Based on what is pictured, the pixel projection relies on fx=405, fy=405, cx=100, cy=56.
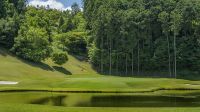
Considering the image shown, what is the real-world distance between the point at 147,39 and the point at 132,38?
6.73 m

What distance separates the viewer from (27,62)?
129m

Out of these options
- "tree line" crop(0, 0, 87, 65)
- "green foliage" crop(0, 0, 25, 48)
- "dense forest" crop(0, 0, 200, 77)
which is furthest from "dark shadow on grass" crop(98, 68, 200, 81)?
"green foliage" crop(0, 0, 25, 48)

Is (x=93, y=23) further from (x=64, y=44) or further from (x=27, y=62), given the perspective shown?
(x=27, y=62)

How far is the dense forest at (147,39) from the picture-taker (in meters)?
138

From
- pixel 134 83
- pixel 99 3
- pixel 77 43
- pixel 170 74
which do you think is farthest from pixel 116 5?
pixel 134 83

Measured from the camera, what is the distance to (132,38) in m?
139

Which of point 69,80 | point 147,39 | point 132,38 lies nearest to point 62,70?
point 132,38

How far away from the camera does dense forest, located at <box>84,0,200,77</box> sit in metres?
138

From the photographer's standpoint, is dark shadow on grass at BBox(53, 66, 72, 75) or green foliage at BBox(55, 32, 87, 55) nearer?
dark shadow on grass at BBox(53, 66, 72, 75)

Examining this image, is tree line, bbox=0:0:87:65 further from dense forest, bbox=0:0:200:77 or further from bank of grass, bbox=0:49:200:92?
bank of grass, bbox=0:49:200:92

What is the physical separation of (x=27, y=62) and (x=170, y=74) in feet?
157

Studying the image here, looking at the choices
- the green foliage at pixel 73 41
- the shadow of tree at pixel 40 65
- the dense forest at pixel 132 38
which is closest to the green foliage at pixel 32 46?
the dense forest at pixel 132 38

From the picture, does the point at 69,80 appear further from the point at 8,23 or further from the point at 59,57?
the point at 8,23

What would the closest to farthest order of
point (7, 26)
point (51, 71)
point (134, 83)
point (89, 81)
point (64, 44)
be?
point (89, 81)
point (134, 83)
point (51, 71)
point (7, 26)
point (64, 44)
